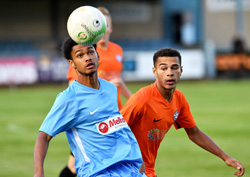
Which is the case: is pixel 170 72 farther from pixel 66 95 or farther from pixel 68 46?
pixel 66 95

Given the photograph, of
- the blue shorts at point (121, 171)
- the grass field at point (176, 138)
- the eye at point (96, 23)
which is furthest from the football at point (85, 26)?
the grass field at point (176, 138)

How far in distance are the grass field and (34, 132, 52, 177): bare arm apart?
4626mm

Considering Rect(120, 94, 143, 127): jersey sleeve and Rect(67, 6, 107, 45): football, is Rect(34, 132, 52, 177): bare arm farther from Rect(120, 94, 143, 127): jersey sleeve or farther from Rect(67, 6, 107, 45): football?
Rect(120, 94, 143, 127): jersey sleeve

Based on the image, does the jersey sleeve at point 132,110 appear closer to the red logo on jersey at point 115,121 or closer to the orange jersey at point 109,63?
the red logo on jersey at point 115,121

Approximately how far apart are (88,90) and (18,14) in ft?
117

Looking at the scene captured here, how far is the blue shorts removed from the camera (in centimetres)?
445

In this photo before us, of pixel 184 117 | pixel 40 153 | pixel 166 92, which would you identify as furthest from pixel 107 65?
pixel 40 153

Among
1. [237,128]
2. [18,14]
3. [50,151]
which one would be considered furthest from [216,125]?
[18,14]

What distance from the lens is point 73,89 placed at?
4492 millimetres

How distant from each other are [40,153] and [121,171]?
778 millimetres

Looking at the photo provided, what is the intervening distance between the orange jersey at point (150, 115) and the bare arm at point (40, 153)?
45.5 inches

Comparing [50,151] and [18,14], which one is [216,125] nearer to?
[50,151]

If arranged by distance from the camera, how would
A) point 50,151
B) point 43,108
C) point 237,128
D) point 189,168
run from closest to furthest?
1. point 189,168
2. point 50,151
3. point 237,128
4. point 43,108

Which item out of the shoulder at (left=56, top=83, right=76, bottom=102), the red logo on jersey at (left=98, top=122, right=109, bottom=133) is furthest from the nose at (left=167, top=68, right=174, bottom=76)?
the shoulder at (left=56, top=83, right=76, bottom=102)
